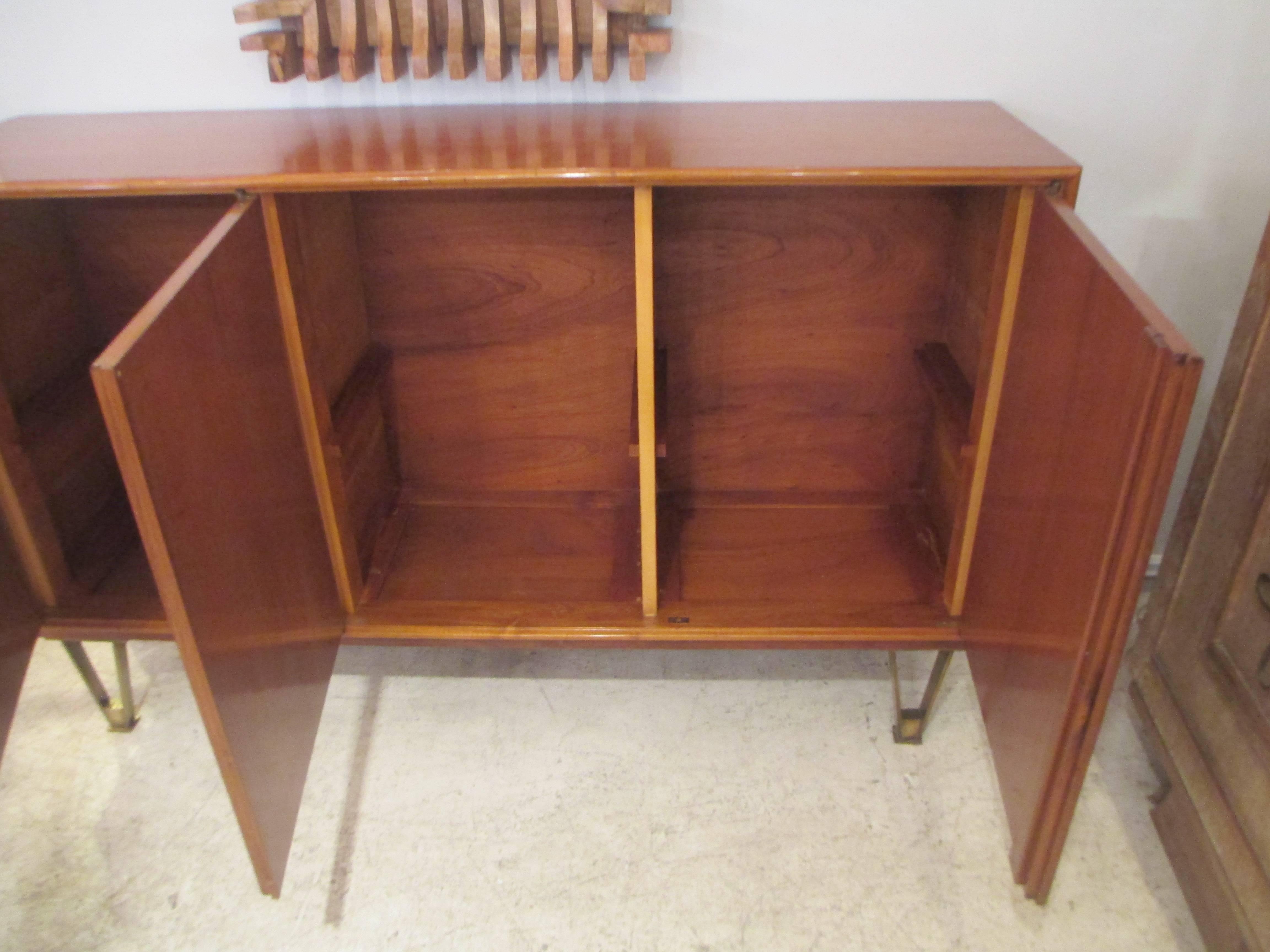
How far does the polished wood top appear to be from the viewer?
43.9 inches

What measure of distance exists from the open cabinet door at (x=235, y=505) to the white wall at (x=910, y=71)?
0.47m

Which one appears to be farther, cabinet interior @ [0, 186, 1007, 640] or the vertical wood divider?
cabinet interior @ [0, 186, 1007, 640]

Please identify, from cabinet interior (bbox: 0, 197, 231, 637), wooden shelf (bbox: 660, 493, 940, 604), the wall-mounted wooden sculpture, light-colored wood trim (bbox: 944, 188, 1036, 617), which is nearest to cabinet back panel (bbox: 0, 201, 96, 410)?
cabinet interior (bbox: 0, 197, 231, 637)

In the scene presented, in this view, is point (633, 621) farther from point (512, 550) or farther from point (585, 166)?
point (585, 166)

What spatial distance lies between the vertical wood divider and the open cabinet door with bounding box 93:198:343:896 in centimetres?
45

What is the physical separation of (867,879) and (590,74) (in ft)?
4.06

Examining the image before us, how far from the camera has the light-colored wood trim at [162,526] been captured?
83 cm

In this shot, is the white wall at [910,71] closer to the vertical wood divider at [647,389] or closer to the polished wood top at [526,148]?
the polished wood top at [526,148]

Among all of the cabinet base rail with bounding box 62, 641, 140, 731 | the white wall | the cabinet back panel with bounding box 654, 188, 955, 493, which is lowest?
the cabinet base rail with bounding box 62, 641, 140, 731

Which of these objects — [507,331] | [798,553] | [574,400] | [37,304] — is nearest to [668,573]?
[798,553]

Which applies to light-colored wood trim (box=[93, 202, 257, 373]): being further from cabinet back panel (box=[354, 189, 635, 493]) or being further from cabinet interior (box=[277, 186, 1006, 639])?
cabinet back panel (box=[354, 189, 635, 493])

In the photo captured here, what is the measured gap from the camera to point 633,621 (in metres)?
1.41

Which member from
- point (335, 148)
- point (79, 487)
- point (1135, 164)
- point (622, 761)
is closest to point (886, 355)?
point (1135, 164)

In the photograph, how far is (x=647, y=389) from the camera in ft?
4.15
